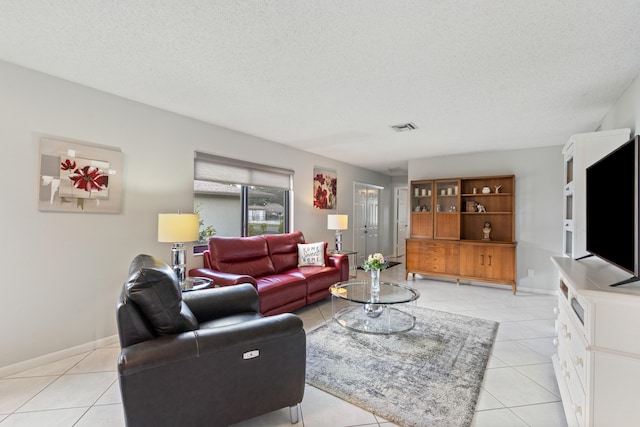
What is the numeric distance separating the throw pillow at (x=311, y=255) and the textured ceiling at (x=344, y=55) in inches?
69.9

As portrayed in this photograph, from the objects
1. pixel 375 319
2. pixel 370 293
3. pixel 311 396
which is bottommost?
pixel 311 396

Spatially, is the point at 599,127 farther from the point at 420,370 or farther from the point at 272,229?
the point at 272,229

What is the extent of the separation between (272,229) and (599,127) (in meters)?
4.50

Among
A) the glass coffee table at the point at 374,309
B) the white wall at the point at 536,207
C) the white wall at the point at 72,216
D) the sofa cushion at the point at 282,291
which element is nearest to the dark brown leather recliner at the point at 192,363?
the glass coffee table at the point at 374,309

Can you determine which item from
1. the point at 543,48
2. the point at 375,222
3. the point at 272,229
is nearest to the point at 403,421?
the point at 543,48

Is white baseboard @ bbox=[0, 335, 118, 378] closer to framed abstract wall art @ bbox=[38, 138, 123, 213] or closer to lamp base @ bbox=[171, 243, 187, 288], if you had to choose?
lamp base @ bbox=[171, 243, 187, 288]

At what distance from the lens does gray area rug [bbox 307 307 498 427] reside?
1863 mm

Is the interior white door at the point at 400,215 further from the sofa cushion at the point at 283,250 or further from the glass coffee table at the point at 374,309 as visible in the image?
the glass coffee table at the point at 374,309

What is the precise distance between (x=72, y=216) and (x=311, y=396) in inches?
97.6

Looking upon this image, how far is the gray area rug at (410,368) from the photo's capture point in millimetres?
1863

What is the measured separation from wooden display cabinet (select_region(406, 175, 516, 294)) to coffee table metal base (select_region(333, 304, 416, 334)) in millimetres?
2050

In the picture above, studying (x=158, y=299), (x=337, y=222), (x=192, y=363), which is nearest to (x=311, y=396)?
(x=192, y=363)

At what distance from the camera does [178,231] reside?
9.02 ft

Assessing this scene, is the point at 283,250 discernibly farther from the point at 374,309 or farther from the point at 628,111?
the point at 628,111
